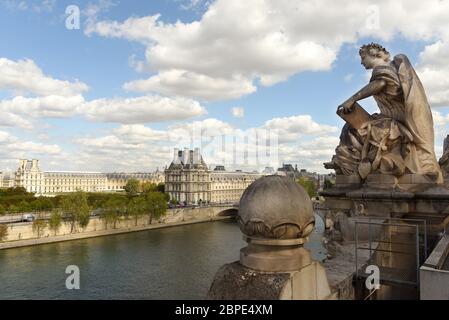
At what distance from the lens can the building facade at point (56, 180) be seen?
301ft

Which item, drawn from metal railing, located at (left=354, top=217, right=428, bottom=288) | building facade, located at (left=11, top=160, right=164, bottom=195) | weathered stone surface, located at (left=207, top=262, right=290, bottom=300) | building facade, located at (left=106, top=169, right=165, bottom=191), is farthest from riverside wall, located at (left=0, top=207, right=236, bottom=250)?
building facade, located at (left=106, top=169, right=165, bottom=191)

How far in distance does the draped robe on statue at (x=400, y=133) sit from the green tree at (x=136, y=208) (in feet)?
127

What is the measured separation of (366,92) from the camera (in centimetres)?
564

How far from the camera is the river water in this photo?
18688 millimetres

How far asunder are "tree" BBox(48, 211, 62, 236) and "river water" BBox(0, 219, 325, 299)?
243 centimetres

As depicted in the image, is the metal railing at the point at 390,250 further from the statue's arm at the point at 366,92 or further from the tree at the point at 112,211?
the tree at the point at 112,211

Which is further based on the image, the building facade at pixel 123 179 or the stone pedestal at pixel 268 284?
the building facade at pixel 123 179

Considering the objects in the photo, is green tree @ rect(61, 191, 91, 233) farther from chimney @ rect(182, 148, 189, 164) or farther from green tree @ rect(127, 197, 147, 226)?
chimney @ rect(182, 148, 189, 164)

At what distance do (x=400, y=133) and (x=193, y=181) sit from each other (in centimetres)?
6632

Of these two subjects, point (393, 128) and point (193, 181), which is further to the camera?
point (193, 181)

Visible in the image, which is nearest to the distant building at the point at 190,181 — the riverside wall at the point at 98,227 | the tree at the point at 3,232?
the riverside wall at the point at 98,227

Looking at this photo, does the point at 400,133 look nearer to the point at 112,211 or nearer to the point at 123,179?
the point at 112,211

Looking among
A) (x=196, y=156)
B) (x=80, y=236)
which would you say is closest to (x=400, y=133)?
(x=80, y=236)

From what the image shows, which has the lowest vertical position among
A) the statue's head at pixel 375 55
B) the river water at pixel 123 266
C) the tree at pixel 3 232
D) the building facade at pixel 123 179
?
the river water at pixel 123 266
